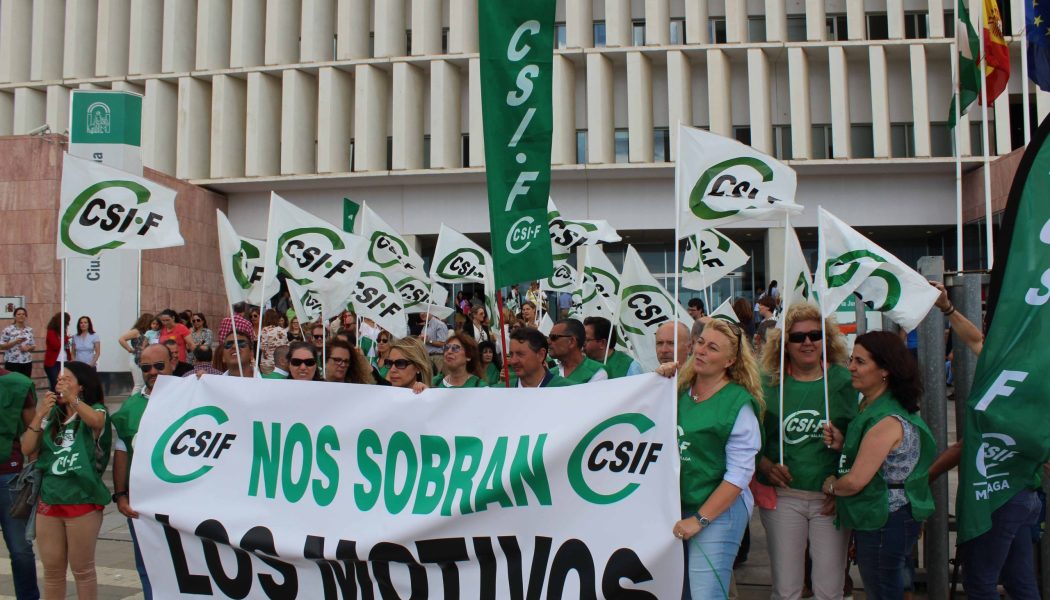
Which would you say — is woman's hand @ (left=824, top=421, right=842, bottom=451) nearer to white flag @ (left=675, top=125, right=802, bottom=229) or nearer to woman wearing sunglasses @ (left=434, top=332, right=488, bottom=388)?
white flag @ (left=675, top=125, right=802, bottom=229)

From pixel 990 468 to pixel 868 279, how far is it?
1.17 m

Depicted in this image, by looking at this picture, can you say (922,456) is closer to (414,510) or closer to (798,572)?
(798,572)

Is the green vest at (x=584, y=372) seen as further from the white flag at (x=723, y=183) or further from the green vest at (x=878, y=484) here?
the green vest at (x=878, y=484)

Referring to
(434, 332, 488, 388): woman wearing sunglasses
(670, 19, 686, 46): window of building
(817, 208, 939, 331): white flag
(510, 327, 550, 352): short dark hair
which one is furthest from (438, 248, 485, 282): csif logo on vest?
(670, 19, 686, 46): window of building

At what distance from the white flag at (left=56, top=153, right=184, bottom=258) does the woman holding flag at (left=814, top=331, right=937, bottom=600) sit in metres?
4.49

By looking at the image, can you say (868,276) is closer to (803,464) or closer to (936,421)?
(803,464)

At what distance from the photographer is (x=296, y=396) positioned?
18.0 feet

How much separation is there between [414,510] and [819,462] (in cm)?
220

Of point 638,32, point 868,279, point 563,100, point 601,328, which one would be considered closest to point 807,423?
point 868,279

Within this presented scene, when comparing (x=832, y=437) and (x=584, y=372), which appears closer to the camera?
(x=832, y=437)

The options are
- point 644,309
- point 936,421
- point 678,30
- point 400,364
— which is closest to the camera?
point 936,421

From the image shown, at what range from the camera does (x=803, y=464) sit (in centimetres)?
505

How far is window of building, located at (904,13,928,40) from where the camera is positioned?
29.4 metres

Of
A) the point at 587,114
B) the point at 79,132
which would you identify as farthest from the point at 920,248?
the point at 79,132
